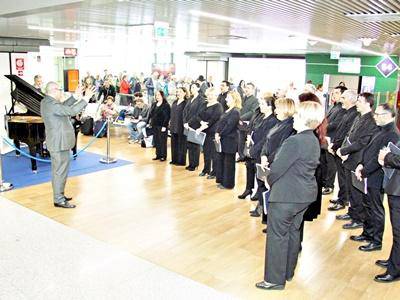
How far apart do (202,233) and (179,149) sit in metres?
3.71

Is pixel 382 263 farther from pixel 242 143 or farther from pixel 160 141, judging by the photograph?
pixel 160 141

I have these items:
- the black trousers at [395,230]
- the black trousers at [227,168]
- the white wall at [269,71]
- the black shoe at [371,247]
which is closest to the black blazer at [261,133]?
the black trousers at [227,168]

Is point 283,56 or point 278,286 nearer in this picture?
point 278,286

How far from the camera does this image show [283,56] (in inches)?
856

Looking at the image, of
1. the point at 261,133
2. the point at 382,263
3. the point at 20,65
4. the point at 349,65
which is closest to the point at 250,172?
the point at 261,133

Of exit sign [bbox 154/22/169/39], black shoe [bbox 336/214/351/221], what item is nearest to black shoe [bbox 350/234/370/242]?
black shoe [bbox 336/214/351/221]

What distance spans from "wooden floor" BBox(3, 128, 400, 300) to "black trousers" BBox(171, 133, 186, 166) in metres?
0.84

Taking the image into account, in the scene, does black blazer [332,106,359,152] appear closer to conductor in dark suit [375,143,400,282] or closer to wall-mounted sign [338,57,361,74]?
conductor in dark suit [375,143,400,282]

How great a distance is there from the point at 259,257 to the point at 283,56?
60.4ft

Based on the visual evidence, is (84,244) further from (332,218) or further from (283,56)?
(283,56)

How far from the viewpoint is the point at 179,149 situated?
8.90 metres

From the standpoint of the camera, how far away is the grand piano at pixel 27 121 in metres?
7.81

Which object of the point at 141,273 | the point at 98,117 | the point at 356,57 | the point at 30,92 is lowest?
the point at 141,273

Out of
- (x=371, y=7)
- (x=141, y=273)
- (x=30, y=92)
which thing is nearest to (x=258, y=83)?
(x=30, y=92)
